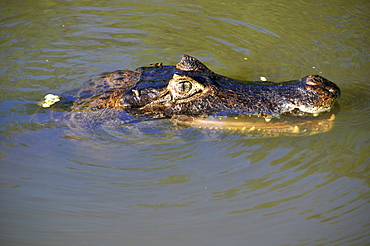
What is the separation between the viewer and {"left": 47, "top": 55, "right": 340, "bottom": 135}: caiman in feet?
15.5

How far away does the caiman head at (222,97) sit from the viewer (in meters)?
4.71

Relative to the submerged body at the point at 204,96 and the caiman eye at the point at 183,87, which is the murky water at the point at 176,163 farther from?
the caiman eye at the point at 183,87

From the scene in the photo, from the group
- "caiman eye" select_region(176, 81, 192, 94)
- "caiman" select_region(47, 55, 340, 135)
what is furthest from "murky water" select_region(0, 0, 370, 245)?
"caiman eye" select_region(176, 81, 192, 94)

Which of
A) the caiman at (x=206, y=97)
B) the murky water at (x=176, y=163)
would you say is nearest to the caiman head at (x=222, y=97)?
the caiman at (x=206, y=97)

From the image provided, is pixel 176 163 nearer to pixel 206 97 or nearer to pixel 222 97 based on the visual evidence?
pixel 206 97

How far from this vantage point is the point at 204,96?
193 inches

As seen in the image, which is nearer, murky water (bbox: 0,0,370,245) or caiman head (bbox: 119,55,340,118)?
murky water (bbox: 0,0,370,245)

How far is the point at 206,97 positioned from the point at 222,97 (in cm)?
21

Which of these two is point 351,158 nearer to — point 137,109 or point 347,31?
point 137,109

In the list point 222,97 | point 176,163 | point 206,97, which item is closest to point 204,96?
point 206,97

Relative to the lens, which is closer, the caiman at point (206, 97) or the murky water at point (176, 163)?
the murky water at point (176, 163)

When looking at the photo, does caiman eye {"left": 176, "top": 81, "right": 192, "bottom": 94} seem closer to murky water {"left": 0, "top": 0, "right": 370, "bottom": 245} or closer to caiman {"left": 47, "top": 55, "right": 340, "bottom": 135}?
caiman {"left": 47, "top": 55, "right": 340, "bottom": 135}

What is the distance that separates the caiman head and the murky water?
273mm

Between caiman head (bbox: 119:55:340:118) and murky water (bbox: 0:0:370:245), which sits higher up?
caiman head (bbox: 119:55:340:118)
